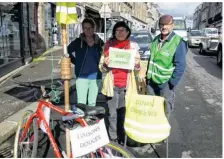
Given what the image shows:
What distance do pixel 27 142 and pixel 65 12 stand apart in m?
1.75

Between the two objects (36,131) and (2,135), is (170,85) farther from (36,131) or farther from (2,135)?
(2,135)

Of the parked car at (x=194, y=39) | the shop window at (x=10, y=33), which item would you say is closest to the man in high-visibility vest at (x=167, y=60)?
the shop window at (x=10, y=33)

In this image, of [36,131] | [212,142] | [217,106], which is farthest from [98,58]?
[217,106]

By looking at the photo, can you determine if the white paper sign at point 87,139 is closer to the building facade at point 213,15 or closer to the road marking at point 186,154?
the road marking at point 186,154

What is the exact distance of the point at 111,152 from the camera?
2.83 meters

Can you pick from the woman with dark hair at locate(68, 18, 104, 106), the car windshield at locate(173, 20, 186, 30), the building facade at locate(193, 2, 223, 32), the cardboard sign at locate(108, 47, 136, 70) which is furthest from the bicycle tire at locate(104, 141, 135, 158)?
the building facade at locate(193, 2, 223, 32)

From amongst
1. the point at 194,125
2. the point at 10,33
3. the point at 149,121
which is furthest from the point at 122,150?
the point at 10,33

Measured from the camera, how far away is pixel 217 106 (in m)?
6.24

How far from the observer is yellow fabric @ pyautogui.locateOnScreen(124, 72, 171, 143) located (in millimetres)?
3168

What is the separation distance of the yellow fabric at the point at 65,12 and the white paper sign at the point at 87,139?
1206mm

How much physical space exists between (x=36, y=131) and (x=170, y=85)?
190 centimetres

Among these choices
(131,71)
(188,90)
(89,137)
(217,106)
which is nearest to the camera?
(89,137)

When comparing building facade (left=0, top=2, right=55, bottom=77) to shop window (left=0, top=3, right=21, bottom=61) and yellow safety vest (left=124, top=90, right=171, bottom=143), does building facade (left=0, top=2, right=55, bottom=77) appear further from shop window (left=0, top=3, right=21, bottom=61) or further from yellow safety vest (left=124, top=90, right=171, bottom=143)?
yellow safety vest (left=124, top=90, right=171, bottom=143)

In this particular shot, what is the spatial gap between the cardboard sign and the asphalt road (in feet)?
4.32
